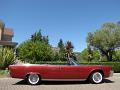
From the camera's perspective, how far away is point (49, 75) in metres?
14.6

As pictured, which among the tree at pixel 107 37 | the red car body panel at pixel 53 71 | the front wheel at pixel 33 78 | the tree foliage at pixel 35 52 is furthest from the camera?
the tree at pixel 107 37

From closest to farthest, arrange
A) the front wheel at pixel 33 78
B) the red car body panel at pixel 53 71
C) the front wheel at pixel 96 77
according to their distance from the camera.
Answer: the red car body panel at pixel 53 71
the front wheel at pixel 33 78
the front wheel at pixel 96 77

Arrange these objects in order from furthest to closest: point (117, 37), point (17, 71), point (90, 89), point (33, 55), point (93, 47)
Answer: point (93, 47) < point (117, 37) < point (33, 55) < point (17, 71) < point (90, 89)

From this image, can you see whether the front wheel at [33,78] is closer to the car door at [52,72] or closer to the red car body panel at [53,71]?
the red car body panel at [53,71]

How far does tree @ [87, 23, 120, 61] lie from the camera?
55.2 metres

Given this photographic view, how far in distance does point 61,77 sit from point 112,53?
45147 millimetres

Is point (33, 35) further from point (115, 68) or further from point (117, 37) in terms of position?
point (115, 68)

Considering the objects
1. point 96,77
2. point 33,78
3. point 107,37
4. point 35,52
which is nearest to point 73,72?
point 96,77

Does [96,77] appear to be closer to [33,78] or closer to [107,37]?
[33,78]

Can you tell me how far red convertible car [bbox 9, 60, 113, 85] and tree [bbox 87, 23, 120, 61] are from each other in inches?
1608

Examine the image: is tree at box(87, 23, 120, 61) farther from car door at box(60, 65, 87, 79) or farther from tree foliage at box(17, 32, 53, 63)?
car door at box(60, 65, 87, 79)

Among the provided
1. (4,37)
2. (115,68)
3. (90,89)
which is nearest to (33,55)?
(115,68)

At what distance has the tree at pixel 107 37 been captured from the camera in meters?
55.2

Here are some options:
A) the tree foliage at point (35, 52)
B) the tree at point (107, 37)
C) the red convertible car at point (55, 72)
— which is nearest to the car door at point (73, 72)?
the red convertible car at point (55, 72)
